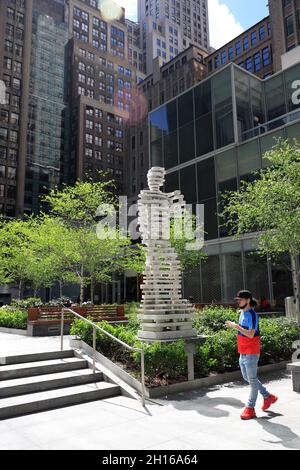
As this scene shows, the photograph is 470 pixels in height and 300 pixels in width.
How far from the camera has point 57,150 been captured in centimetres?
9575

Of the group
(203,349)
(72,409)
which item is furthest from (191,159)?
(72,409)

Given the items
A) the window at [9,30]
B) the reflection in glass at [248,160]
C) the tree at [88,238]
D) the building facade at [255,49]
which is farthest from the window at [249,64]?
the tree at [88,238]

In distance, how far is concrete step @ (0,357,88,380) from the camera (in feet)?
27.5

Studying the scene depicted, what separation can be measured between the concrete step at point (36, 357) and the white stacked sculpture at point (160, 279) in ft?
6.16

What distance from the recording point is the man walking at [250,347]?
641 cm

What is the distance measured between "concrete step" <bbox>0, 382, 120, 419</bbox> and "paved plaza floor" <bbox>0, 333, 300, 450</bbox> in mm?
238

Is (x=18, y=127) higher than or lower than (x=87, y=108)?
lower

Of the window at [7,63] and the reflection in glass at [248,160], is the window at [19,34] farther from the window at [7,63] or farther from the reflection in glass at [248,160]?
the reflection in glass at [248,160]

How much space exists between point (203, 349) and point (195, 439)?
393cm

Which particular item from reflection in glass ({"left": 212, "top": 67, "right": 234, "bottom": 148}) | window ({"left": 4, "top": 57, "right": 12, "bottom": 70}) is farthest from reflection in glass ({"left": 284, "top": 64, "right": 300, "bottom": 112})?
window ({"left": 4, "top": 57, "right": 12, "bottom": 70})

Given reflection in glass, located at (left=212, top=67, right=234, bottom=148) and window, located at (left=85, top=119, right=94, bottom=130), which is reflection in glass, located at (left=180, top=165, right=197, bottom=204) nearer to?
reflection in glass, located at (left=212, top=67, right=234, bottom=148)

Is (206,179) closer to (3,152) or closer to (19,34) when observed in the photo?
(3,152)

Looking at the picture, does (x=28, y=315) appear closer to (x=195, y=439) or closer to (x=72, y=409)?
(x=72, y=409)

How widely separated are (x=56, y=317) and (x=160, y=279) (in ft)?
25.9
